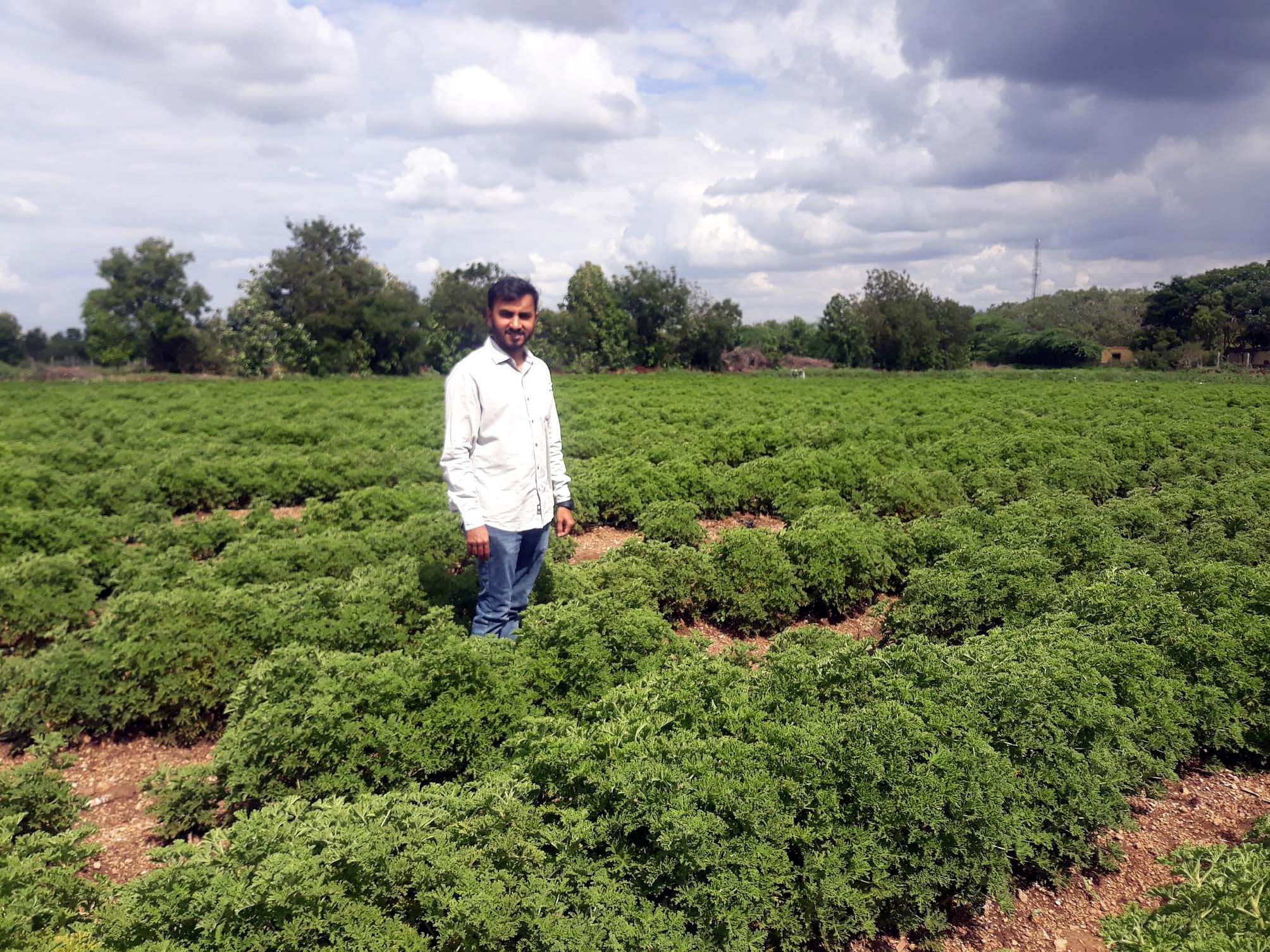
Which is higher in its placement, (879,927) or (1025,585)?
(1025,585)

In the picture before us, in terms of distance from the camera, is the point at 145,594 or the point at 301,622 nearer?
the point at 301,622

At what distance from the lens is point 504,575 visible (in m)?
5.69

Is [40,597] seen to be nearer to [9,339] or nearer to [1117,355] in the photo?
[1117,355]

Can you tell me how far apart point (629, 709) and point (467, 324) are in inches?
2928

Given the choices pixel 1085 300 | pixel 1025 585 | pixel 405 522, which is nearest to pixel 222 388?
pixel 405 522

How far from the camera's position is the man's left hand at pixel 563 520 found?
595 centimetres

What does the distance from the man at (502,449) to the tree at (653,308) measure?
2679 inches

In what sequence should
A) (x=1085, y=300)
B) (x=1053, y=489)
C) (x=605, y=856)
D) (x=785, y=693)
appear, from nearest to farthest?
1. (x=605, y=856)
2. (x=785, y=693)
3. (x=1053, y=489)
4. (x=1085, y=300)

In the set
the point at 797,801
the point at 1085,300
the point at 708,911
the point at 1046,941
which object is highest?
the point at 1085,300

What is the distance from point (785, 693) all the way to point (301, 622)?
13.0ft

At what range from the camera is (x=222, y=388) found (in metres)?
40.4

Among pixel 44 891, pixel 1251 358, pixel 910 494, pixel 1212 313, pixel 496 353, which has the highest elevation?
pixel 1212 313

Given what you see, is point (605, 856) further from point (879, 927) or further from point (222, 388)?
point (222, 388)

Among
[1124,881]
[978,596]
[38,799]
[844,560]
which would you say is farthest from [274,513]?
[1124,881]
